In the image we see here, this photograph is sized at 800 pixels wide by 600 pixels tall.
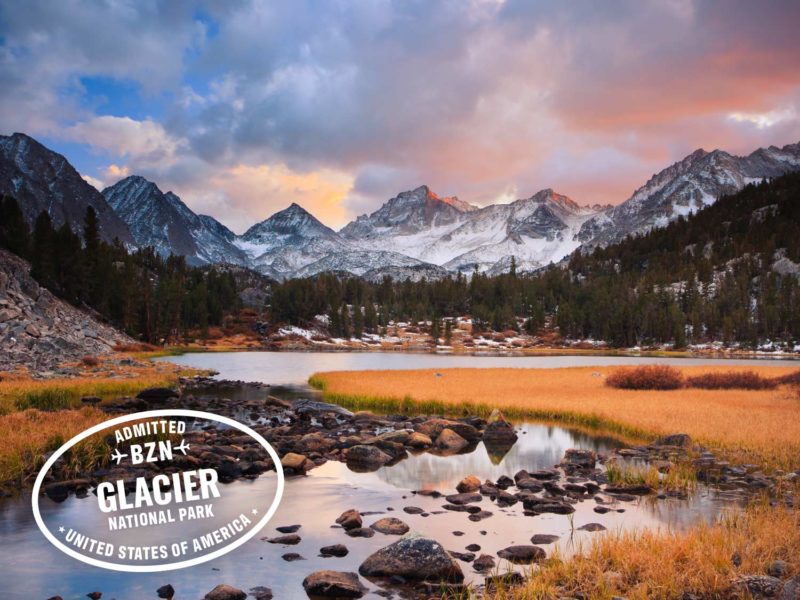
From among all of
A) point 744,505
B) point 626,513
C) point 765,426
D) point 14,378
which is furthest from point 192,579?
point 14,378

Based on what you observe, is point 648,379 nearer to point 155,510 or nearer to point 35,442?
point 155,510

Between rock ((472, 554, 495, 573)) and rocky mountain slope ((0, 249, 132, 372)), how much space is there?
186ft

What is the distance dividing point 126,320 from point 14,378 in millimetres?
76234

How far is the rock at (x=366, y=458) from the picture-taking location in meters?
26.3

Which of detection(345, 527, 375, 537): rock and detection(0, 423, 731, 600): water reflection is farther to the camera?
detection(345, 527, 375, 537): rock

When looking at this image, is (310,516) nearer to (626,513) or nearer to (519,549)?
(519,549)

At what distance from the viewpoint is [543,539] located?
52.3 feet

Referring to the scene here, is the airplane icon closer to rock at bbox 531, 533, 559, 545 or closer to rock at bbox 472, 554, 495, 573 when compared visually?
rock at bbox 472, 554, 495, 573

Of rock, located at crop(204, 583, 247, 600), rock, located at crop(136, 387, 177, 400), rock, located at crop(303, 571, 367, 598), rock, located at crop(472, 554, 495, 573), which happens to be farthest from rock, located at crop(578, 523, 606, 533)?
rock, located at crop(136, 387, 177, 400)

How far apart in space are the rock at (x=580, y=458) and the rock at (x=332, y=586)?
15319 millimetres

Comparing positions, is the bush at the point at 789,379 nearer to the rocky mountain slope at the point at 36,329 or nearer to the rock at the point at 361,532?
the rock at the point at 361,532

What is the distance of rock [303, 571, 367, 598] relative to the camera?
12.5m

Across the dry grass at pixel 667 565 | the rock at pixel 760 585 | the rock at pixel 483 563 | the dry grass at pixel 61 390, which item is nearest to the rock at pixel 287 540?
the rock at pixel 483 563

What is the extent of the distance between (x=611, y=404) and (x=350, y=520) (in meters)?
29.8
